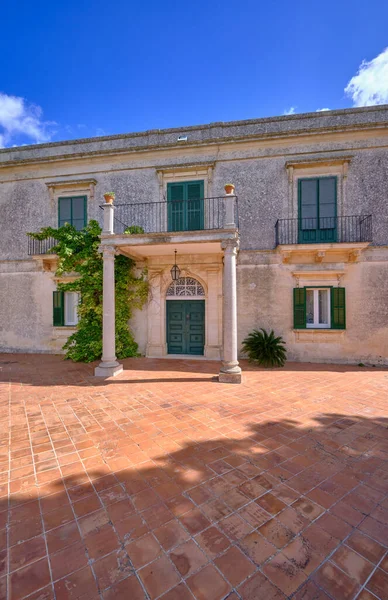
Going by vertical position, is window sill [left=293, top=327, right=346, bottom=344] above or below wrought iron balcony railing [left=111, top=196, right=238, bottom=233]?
below

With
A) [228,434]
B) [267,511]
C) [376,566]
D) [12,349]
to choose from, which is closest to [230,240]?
[228,434]

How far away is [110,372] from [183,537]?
536cm

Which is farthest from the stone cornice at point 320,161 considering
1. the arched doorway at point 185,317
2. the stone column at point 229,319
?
the arched doorway at point 185,317

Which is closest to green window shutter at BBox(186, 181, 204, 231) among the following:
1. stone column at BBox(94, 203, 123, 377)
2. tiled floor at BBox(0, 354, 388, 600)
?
stone column at BBox(94, 203, 123, 377)

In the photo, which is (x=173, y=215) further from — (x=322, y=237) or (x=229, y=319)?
(x=322, y=237)

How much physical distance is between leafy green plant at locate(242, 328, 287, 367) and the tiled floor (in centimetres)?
294

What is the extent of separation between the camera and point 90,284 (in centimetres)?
908

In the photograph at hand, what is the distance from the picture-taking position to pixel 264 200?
9148 mm

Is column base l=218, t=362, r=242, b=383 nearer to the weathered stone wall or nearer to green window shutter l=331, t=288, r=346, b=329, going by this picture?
the weathered stone wall

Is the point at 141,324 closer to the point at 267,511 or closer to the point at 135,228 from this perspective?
the point at 135,228

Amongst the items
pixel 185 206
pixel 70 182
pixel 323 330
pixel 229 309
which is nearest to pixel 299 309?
pixel 323 330

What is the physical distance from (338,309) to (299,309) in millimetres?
1234

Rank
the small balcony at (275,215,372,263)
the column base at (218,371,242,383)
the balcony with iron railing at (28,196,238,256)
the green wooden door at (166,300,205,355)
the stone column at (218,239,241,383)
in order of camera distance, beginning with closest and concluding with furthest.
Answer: the column base at (218,371,242,383) → the stone column at (218,239,241,383) → the small balcony at (275,215,372,263) → the balcony with iron railing at (28,196,238,256) → the green wooden door at (166,300,205,355)

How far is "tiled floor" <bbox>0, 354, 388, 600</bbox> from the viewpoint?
1.92 m
